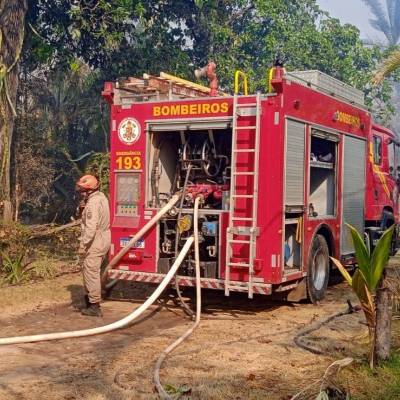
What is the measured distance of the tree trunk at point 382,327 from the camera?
5391 mm

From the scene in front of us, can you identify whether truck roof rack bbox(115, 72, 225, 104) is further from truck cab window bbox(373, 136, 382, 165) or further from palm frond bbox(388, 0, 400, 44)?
palm frond bbox(388, 0, 400, 44)

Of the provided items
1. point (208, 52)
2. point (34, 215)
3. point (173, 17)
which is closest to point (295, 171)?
point (34, 215)

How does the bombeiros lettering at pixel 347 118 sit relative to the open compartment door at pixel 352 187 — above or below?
above

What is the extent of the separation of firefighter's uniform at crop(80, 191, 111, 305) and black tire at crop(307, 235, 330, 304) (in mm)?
2951

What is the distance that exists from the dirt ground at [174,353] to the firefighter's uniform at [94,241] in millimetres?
429

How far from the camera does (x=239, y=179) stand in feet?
25.6

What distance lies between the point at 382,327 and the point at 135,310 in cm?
328

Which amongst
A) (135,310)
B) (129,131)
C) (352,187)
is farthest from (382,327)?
(352,187)

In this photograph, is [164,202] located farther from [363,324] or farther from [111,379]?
[111,379]

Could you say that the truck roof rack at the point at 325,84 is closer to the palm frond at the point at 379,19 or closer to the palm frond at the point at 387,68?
the palm frond at the point at 387,68

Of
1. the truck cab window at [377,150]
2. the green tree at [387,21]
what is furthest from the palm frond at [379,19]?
the truck cab window at [377,150]

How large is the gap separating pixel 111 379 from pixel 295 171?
4051 millimetres

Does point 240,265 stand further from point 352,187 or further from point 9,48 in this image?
point 9,48

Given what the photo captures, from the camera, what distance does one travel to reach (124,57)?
54.5ft
